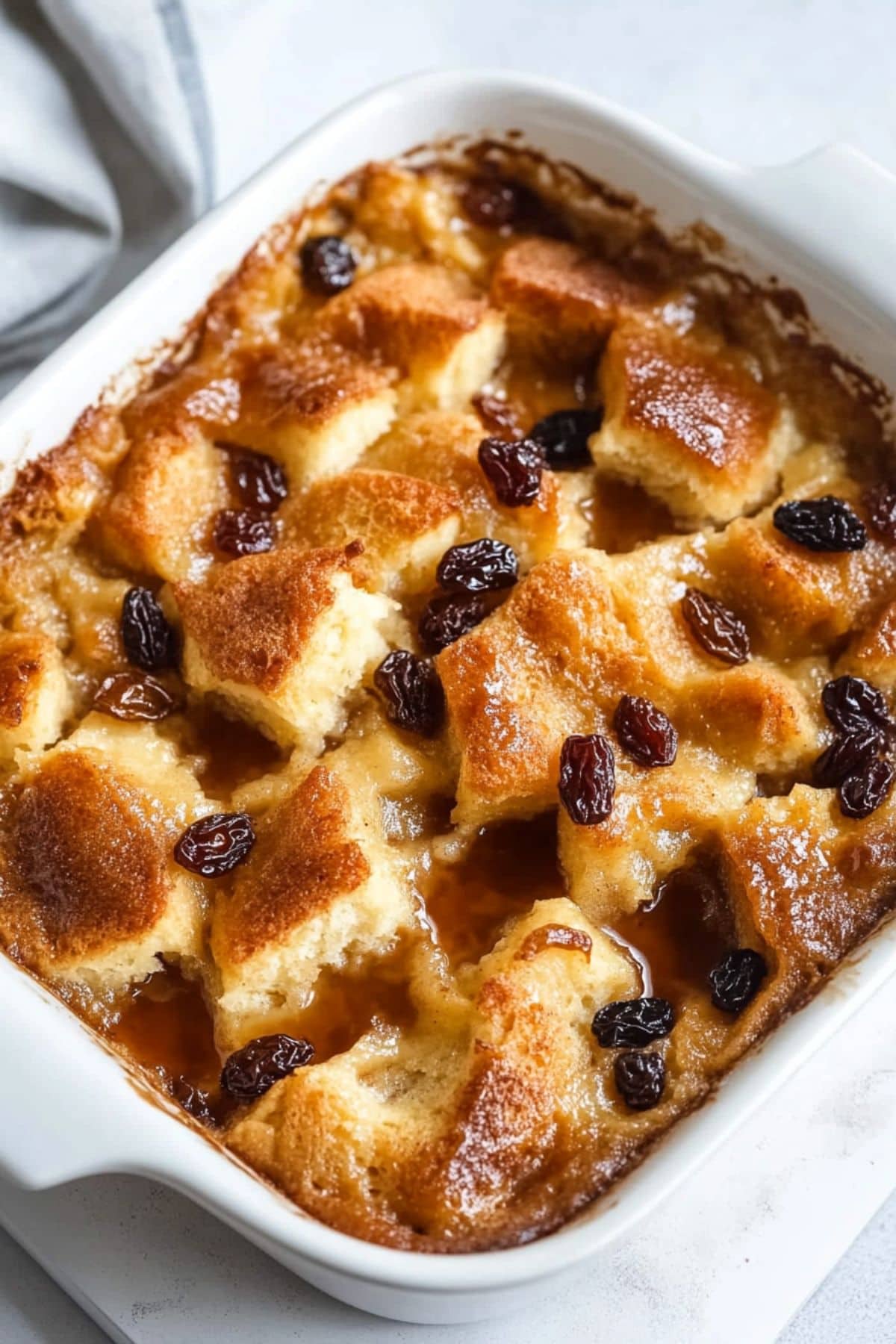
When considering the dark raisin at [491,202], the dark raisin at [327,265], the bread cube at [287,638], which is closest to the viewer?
the bread cube at [287,638]

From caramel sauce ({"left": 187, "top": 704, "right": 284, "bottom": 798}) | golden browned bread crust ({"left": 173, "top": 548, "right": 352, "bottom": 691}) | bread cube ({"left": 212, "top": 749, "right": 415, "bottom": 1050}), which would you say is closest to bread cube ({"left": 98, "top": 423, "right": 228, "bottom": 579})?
golden browned bread crust ({"left": 173, "top": 548, "right": 352, "bottom": 691})

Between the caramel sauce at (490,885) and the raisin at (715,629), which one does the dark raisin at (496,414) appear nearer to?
the raisin at (715,629)

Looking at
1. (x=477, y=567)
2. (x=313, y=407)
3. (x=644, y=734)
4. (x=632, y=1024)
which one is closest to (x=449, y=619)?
(x=477, y=567)

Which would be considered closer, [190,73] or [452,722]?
[452,722]

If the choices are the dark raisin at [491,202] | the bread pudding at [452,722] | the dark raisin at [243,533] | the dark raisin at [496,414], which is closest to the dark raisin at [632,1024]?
the bread pudding at [452,722]

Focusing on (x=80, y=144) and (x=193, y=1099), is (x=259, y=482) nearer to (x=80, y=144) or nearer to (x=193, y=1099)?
(x=80, y=144)

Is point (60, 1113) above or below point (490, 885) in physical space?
below
